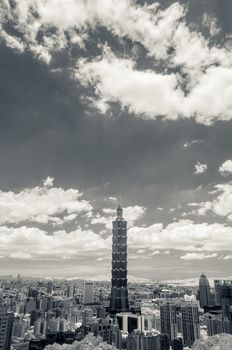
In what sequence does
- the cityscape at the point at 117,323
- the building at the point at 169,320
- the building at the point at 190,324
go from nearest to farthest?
the cityscape at the point at 117,323 < the building at the point at 190,324 < the building at the point at 169,320

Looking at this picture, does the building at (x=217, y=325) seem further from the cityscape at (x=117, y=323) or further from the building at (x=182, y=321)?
the building at (x=182, y=321)

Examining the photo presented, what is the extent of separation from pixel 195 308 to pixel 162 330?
18003 millimetres

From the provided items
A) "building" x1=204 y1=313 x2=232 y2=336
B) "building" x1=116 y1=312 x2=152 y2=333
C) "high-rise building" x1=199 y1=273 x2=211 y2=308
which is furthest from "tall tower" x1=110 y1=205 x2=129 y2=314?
"building" x1=204 y1=313 x2=232 y2=336

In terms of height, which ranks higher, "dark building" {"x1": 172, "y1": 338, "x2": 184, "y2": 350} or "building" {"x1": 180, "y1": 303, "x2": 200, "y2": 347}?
"building" {"x1": 180, "y1": 303, "x2": 200, "y2": 347}

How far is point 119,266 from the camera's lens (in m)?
170

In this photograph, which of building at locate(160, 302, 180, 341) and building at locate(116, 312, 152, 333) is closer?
building at locate(160, 302, 180, 341)

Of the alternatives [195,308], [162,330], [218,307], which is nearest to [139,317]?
[162,330]

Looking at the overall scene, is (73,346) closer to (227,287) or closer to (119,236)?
(119,236)

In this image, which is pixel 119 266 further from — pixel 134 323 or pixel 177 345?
pixel 177 345

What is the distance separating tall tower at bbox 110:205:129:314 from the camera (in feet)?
513

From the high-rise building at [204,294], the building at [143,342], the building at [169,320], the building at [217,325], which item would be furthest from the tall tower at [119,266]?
the building at [143,342]

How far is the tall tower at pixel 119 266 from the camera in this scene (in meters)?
156

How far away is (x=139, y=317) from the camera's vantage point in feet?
396

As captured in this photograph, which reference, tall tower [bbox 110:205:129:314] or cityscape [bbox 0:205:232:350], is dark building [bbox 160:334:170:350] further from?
tall tower [bbox 110:205:129:314]
